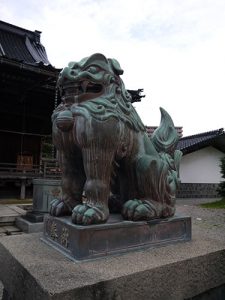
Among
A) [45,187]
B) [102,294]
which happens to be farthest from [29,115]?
[102,294]

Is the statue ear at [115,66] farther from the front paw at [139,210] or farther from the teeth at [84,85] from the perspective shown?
the front paw at [139,210]

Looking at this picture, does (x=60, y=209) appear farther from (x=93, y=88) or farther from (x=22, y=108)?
(x=22, y=108)

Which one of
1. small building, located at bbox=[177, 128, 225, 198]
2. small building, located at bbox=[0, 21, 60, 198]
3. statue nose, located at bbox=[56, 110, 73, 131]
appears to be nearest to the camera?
statue nose, located at bbox=[56, 110, 73, 131]

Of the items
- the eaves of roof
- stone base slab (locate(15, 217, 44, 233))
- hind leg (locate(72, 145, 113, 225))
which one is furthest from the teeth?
the eaves of roof

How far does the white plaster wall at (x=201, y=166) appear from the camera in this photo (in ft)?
45.8

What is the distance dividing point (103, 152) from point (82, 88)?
391mm

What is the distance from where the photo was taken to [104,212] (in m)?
1.58

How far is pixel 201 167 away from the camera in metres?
14.5

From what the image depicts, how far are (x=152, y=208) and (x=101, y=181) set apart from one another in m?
0.39

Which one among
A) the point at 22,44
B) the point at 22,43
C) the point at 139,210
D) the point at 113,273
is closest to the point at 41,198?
the point at 139,210

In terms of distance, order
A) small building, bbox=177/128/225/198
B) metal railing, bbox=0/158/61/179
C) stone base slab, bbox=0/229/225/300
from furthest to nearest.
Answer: small building, bbox=177/128/225/198 → metal railing, bbox=0/158/61/179 → stone base slab, bbox=0/229/225/300

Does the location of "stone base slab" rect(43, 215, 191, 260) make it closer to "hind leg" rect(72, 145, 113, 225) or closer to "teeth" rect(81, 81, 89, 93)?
"hind leg" rect(72, 145, 113, 225)

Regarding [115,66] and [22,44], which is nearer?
[115,66]

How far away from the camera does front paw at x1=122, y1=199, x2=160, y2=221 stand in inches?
66.2
